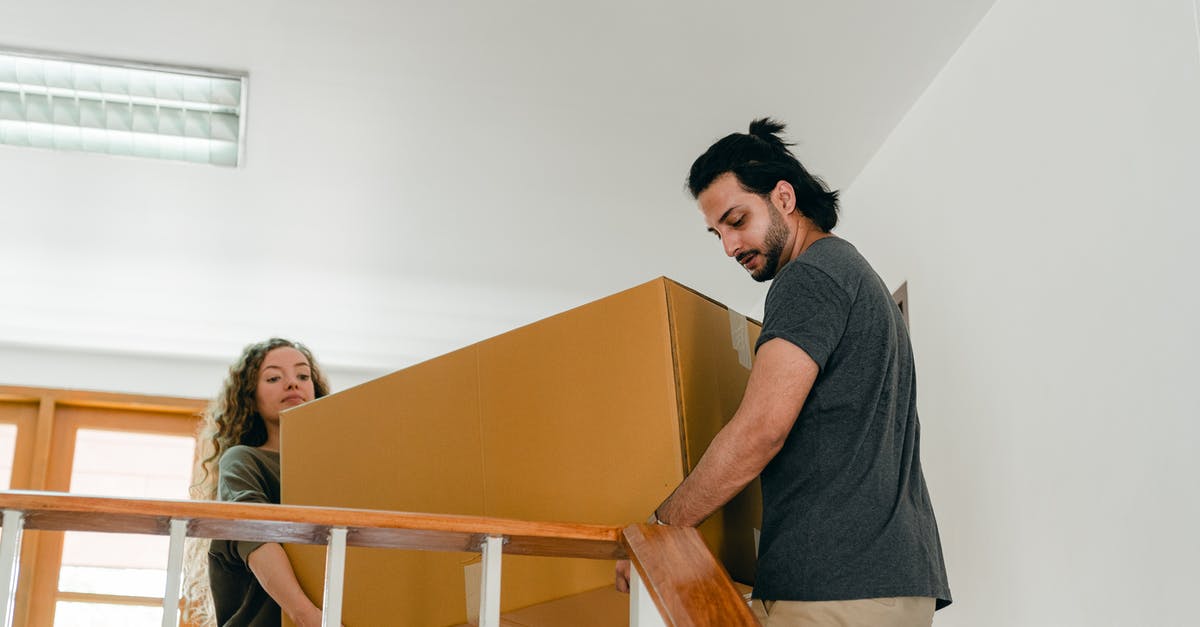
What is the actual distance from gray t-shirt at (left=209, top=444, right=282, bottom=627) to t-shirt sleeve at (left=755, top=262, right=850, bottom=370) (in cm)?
107

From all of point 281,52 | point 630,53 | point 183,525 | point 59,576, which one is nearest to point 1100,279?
point 630,53

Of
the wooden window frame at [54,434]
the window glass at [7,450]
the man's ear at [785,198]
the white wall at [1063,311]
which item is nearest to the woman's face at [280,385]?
the man's ear at [785,198]

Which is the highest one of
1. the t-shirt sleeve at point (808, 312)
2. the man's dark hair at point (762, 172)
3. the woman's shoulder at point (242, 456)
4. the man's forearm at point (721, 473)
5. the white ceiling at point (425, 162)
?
the white ceiling at point (425, 162)

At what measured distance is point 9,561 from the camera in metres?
0.97

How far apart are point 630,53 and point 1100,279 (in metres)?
1.21

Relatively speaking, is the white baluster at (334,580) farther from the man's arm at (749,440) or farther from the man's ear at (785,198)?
the man's ear at (785,198)

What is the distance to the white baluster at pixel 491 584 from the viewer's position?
3.77ft

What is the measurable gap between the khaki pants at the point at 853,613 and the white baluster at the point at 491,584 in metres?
0.36

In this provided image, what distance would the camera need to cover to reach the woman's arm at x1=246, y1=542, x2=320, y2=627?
6.11ft

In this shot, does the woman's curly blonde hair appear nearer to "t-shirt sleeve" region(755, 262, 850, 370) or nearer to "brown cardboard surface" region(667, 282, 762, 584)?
"brown cardboard surface" region(667, 282, 762, 584)

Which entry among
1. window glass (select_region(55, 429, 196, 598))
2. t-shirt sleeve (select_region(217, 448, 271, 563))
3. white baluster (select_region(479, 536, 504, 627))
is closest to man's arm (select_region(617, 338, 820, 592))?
white baluster (select_region(479, 536, 504, 627))

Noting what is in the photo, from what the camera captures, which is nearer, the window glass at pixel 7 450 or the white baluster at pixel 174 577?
the white baluster at pixel 174 577

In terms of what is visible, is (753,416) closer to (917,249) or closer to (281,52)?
(917,249)

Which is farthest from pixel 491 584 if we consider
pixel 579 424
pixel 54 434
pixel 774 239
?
pixel 54 434
